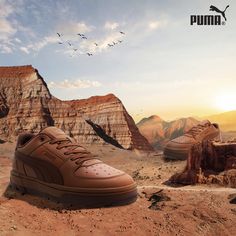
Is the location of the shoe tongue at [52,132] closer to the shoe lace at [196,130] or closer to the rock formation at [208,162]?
the rock formation at [208,162]

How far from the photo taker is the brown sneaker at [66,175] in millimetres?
3717

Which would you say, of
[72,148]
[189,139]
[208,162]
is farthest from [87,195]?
[189,139]

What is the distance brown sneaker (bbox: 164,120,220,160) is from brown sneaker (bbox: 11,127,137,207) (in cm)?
727

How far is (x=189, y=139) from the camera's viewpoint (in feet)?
36.4

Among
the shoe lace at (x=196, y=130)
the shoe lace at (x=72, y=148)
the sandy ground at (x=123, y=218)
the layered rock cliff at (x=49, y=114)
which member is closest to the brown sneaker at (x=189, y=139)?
the shoe lace at (x=196, y=130)

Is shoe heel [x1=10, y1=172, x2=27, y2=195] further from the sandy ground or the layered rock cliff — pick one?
the layered rock cliff

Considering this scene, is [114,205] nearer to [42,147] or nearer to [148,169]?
[42,147]

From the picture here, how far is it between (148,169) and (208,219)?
6.29 meters

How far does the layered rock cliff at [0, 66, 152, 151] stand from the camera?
36156mm

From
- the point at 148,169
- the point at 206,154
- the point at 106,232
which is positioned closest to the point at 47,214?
the point at 106,232

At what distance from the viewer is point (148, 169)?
9.91 m

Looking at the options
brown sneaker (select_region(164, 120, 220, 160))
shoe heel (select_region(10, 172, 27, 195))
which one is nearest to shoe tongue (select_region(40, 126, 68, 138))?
shoe heel (select_region(10, 172, 27, 195))

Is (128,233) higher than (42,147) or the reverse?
the reverse

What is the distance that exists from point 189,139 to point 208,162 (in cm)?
334
